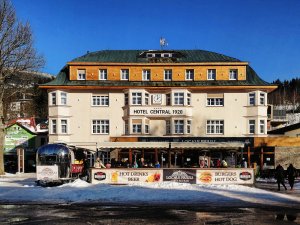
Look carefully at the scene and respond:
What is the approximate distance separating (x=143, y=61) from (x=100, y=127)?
8.90 metres

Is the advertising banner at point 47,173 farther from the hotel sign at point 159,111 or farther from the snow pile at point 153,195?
the hotel sign at point 159,111

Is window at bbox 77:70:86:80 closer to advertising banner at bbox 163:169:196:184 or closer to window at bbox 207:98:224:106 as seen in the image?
window at bbox 207:98:224:106

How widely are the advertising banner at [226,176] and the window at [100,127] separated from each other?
19.9m

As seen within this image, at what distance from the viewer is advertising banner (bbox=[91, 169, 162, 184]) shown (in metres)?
28.7

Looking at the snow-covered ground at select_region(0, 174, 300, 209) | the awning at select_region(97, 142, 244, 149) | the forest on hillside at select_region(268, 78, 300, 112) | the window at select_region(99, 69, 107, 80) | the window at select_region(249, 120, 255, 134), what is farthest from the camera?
the forest on hillside at select_region(268, 78, 300, 112)

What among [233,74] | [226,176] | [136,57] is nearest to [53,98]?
[136,57]

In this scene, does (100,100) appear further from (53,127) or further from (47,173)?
(47,173)

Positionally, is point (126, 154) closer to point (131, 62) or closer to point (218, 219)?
point (131, 62)

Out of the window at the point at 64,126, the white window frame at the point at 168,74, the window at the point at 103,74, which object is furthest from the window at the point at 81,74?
the white window frame at the point at 168,74

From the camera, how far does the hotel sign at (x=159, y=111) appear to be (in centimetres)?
4600

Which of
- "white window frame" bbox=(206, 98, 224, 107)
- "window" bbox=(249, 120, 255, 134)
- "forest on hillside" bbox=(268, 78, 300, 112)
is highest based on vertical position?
"forest on hillside" bbox=(268, 78, 300, 112)

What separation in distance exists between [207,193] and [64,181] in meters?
11.8

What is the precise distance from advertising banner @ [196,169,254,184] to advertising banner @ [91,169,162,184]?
Result: 9.06 ft

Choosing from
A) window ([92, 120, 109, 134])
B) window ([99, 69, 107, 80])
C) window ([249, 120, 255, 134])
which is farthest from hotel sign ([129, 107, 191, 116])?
window ([249, 120, 255, 134])
